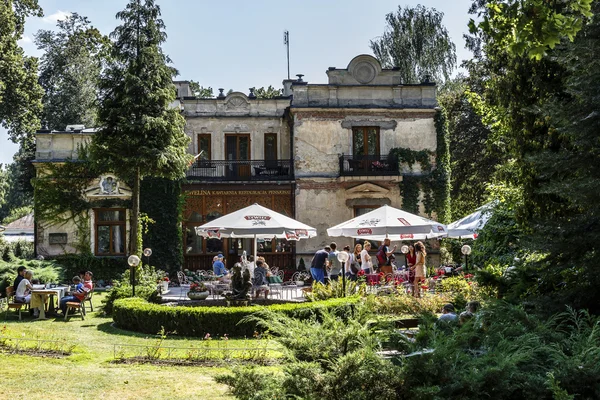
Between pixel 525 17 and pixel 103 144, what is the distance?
52.0 feet

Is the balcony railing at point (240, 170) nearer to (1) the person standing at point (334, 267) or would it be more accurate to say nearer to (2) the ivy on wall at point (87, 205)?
(2) the ivy on wall at point (87, 205)

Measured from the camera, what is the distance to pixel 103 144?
2000cm

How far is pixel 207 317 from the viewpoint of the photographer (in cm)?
1344

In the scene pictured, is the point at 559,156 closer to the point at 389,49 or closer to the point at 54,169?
the point at 54,169

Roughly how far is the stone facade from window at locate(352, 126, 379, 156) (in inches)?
1.7

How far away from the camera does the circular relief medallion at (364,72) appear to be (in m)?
27.8

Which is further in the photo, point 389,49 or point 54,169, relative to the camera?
point 389,49

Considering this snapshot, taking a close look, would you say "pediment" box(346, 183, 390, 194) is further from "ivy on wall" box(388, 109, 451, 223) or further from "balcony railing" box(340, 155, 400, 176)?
"ivy on wall" box(388, 109, 451, 223)

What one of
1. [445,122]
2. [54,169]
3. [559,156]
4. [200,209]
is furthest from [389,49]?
[559,156]

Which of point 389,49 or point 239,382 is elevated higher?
point 389,49

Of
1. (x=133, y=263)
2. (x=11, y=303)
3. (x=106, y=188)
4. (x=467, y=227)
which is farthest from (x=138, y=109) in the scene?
(x=467, y=227)

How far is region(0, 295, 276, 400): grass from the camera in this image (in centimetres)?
848

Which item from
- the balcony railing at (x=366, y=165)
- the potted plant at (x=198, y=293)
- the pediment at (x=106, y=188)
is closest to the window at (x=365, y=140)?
the balcony railing at (x=366, y=165)

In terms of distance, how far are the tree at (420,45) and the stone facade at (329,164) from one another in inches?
304
